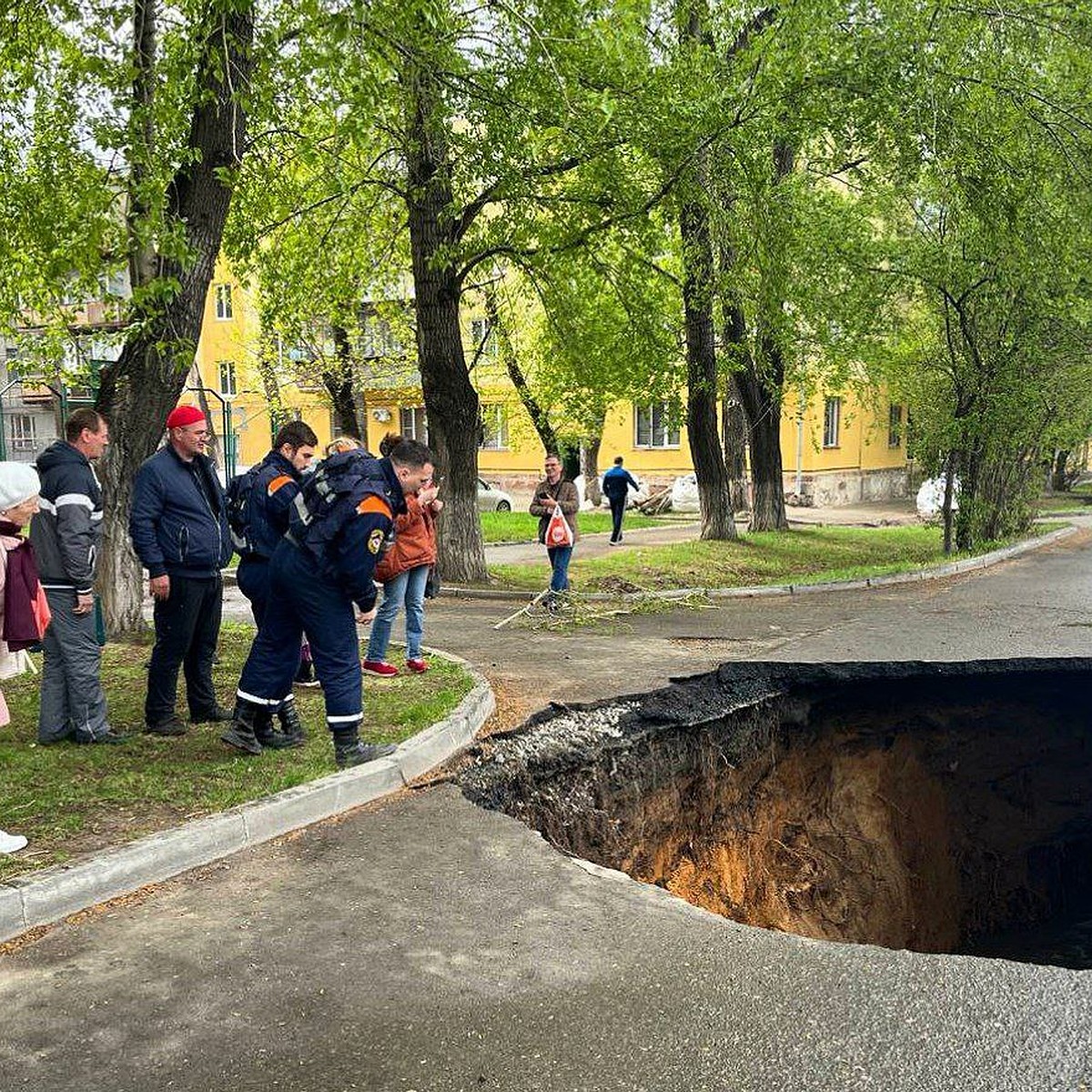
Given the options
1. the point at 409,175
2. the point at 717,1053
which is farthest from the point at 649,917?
the point at 409,175

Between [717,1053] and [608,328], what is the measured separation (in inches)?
527

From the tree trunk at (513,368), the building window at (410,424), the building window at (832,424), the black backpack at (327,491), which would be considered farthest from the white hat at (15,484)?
the building window at (410,424)

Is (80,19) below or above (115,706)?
above

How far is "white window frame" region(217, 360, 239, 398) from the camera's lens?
3641 centimetres

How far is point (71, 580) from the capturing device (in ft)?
20.1

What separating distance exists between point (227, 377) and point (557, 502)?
97.2 ft

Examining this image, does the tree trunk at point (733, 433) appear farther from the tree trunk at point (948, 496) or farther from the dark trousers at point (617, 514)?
the tree trunk at point (948, 496)

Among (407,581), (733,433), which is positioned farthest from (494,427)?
(407,581)

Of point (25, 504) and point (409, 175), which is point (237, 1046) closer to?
point (25, 504)

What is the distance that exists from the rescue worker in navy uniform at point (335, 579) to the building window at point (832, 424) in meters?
33.8

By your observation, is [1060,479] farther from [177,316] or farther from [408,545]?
[177,316]

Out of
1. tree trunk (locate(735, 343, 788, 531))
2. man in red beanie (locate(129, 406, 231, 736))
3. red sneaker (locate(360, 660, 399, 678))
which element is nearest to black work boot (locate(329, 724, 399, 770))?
man in red beanie (locate(129, 406, 231, 736))

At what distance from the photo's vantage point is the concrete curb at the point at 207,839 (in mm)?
4223

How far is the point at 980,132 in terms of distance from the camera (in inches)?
467
